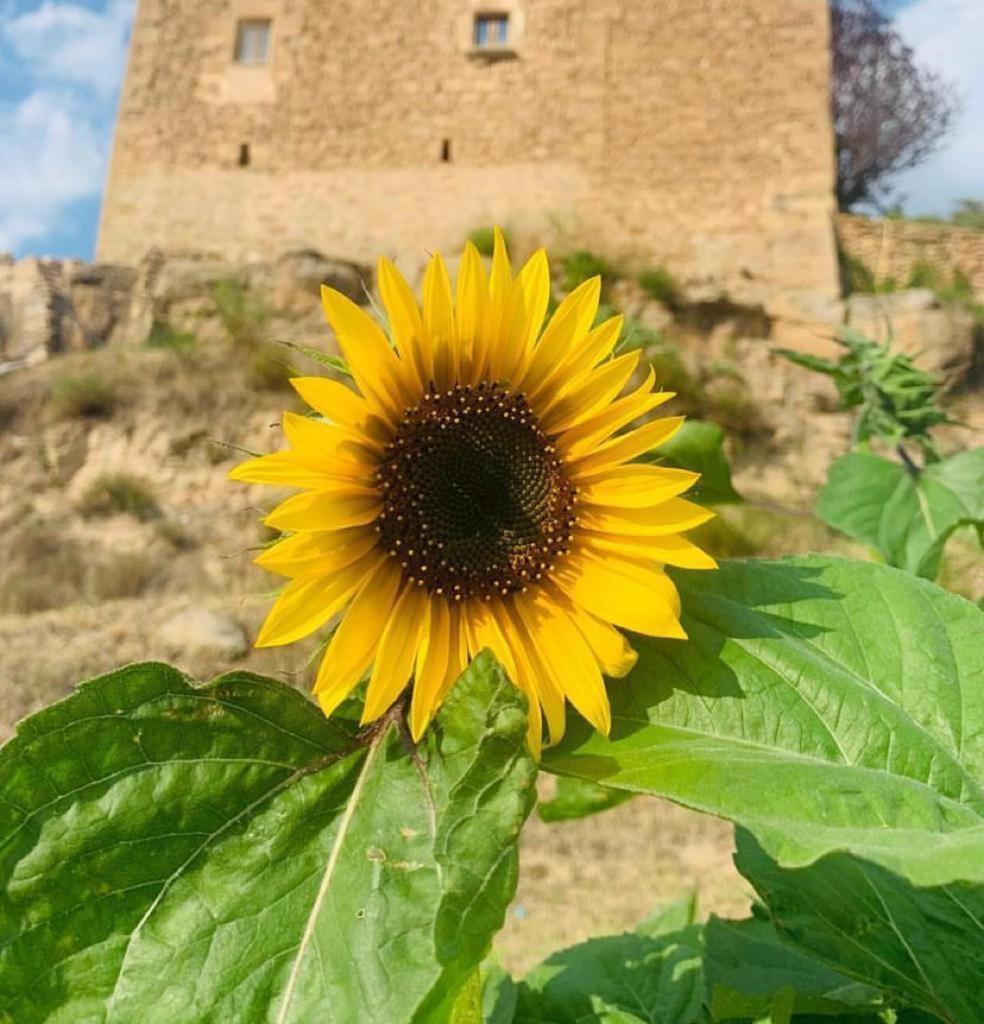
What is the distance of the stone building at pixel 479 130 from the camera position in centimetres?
1301

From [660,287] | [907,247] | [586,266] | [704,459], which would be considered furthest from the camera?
[907,247]

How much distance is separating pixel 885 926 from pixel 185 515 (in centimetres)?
1021

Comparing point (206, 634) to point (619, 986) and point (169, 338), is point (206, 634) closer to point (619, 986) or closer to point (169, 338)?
point (169, 338)

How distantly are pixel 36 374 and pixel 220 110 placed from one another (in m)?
4.91

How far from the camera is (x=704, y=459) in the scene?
3.70ft

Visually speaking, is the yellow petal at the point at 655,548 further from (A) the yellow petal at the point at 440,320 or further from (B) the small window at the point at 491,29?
(B) the small window at the point at 491,29

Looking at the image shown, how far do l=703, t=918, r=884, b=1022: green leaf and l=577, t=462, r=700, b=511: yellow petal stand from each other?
1.36 ft

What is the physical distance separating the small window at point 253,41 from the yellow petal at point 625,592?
15382 mm

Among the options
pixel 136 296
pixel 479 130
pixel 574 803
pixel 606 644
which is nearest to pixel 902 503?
pixel 574 803

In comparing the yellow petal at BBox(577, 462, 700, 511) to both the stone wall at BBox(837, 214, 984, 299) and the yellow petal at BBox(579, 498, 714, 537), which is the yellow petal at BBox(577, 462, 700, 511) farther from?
the stone wall at BBox(837, 214, 984, 299)

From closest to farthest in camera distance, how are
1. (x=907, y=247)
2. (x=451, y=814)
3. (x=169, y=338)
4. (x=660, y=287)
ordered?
(x=451, y=814) → (x=660, y=287) → (x=169, y=338) → (x=907, y=247)

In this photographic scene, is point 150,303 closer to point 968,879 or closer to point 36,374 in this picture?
point 36,374

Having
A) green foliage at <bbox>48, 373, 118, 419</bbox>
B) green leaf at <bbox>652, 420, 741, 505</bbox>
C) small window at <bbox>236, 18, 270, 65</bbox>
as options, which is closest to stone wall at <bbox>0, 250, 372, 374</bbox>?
green foliage at <bbox>48, 373, 118, 419</bbox>

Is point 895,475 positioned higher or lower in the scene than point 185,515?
higher
